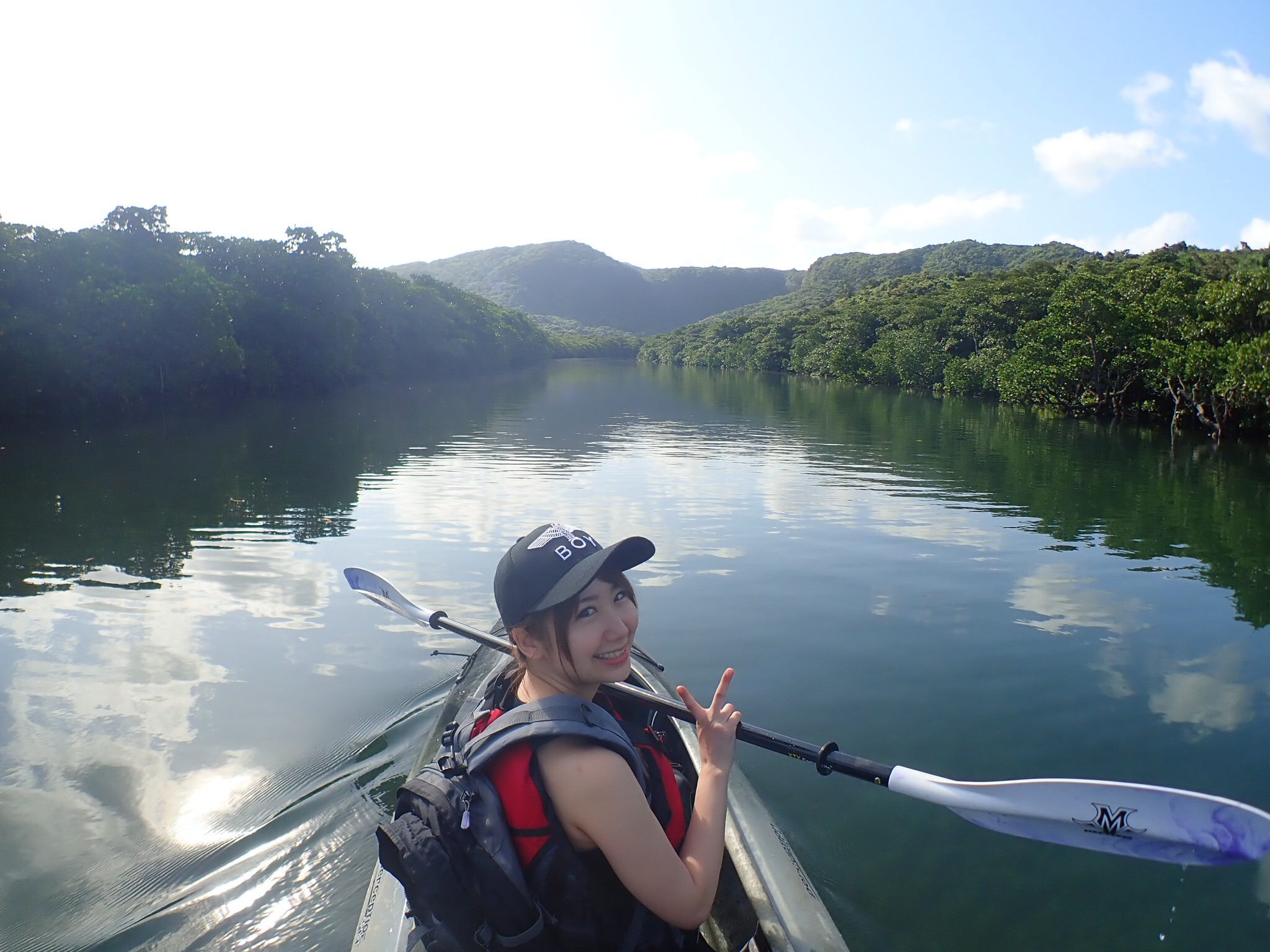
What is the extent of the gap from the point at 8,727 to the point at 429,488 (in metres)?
9.96

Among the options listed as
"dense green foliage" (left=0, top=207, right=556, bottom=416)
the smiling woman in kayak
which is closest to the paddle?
the smiling woman in kayak

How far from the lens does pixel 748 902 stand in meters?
3.00

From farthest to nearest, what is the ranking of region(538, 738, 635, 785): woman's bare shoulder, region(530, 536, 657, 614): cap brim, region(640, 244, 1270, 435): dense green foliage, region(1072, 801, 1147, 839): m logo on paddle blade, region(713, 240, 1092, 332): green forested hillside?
region(713, 240, 1092, 332): green forested hillside < region(640, 244, 1270, 435): dense green foliage < region(1072, 801, 1147, 839): m logo on paddle blade < region(530, 536, 657, 614): cap brim < region(538, 738, 635, 785): woman's bare shoulder

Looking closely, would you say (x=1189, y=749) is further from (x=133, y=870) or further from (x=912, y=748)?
(x=133, y=870)

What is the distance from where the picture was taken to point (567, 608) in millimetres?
Answer: 2184

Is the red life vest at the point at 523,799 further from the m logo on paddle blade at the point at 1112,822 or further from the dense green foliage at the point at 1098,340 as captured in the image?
the dense green foliage at the point at 1098,340

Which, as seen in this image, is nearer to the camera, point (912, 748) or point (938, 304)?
point (912, 748)

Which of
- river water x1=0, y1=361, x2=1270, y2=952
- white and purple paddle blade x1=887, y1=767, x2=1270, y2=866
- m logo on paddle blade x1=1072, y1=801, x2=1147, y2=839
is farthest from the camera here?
river water x1=0, y1=361, x2=1270, y2=952

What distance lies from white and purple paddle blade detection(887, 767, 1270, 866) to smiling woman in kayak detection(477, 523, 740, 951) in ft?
4.53

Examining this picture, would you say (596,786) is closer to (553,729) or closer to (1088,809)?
(553,729)

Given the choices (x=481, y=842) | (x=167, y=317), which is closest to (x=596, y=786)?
(x=481, y=842)

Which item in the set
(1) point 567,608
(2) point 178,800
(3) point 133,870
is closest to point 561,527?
(1) point 567,608

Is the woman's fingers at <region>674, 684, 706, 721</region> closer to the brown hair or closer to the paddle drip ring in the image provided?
the brown hair

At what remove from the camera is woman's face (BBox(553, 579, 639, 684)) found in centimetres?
216
